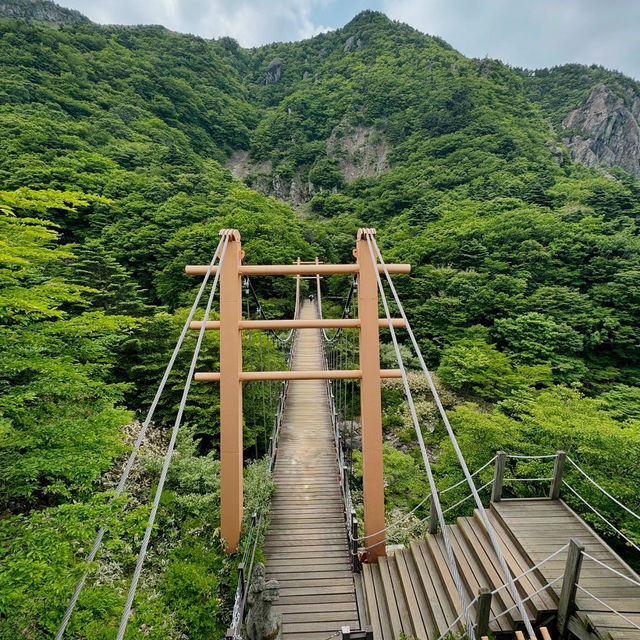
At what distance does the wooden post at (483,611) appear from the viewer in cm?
274

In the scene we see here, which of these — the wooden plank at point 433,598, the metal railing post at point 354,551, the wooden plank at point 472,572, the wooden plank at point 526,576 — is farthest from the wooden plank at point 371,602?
the wooden plank at point 526,576

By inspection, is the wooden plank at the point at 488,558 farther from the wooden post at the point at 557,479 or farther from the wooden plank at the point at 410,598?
the wooden post at the point at 557,479

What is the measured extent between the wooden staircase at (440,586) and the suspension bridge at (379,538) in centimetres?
1

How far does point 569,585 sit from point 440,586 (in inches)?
59.5

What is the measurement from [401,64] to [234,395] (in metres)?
63.5

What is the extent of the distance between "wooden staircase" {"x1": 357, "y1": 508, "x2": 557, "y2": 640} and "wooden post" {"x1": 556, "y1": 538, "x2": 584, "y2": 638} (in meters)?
0.11

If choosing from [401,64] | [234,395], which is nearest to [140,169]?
[234,395]

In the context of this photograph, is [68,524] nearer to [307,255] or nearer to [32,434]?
[32,434]

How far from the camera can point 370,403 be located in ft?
16.9

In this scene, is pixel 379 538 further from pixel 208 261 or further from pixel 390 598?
pixel 208 261

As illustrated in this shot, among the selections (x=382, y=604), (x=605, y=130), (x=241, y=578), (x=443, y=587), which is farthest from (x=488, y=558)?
(x=605, y=130)

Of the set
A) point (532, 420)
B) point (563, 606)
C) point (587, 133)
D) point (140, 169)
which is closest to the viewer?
point (563, 606)

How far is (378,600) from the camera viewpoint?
14.0 ft

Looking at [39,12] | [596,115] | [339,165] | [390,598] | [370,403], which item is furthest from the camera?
[39,12]
